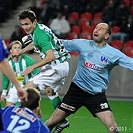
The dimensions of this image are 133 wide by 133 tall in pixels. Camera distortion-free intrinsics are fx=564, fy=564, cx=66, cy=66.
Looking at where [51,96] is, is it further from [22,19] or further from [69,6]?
[69,6]

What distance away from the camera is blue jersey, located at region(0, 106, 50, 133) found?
539 cm

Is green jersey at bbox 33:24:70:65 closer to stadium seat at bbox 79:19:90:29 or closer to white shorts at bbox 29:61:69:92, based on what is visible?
white shorts at bbox 29:61:69:92

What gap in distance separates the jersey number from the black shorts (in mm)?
2735


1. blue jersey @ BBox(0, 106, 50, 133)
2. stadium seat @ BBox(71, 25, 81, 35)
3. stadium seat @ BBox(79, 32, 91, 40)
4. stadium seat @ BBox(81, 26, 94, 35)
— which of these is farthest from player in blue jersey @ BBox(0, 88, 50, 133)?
stadium seat @ BBox(71, 25, 81, 35)

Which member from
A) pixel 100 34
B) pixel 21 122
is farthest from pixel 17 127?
pixel 100 34

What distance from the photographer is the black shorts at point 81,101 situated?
8070 millimetres

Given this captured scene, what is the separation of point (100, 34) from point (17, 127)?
2.98m

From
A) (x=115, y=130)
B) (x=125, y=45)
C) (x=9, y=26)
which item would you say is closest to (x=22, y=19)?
(x=115, y=130)

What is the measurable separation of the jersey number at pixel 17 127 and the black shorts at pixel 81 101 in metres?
2.73

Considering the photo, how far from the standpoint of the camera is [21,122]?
17.7ft

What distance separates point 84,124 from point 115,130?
310 cm

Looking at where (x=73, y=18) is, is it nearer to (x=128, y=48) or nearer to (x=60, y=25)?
(x=60, y=25)

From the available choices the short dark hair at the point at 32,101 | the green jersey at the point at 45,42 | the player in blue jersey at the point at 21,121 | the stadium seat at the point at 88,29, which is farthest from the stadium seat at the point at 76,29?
the player in blue jersey at the point at 21,121

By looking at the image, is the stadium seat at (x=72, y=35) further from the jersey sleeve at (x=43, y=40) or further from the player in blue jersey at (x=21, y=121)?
the player in blue jersey at (x=21, y=121)
